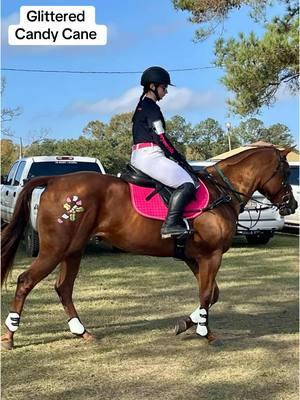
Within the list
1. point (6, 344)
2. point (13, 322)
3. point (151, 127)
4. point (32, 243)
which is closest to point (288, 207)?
point (151, 127)

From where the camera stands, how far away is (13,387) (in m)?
4.60

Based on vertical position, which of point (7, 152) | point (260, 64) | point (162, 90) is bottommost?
point (162, 90)

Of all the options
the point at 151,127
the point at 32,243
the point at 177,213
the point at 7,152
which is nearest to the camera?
the point at 177,213

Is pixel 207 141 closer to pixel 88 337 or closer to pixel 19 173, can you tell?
pixel 19 173

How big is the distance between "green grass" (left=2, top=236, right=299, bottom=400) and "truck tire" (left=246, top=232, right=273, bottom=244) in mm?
4146

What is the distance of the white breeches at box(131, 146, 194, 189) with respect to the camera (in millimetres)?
5820

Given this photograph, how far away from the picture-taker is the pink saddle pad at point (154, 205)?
5.86 metres

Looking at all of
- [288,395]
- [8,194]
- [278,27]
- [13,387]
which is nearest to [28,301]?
[13,387]

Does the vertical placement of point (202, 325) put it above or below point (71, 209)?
below

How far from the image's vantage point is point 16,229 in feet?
19.7

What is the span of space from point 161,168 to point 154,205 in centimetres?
39

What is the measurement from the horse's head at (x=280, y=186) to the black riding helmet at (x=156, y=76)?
160cm

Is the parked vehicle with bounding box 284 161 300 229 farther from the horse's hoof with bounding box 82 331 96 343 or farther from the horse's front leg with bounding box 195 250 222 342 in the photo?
the horse's hoof with bounding box 82 331 96 343

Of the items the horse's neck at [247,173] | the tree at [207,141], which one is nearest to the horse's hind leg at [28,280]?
the horse's neck at [247,173]
